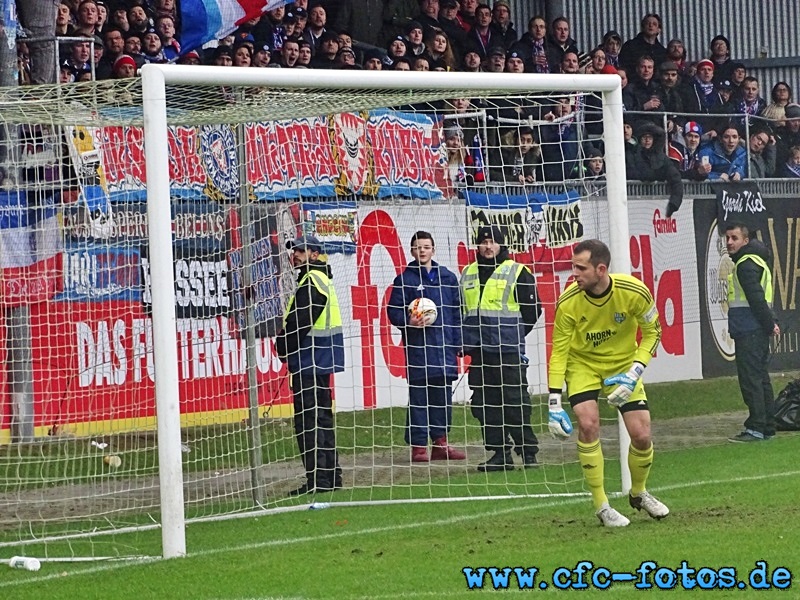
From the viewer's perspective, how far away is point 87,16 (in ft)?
48.2

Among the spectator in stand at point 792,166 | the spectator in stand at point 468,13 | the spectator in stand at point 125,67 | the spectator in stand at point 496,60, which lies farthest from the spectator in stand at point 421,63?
the spectator in stand at point 792,166

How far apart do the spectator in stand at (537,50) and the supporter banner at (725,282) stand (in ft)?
11.1

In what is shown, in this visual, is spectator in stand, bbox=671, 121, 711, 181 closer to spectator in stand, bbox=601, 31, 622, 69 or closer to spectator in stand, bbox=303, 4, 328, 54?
spectator in stand, bbox=601, 31, 622, 69

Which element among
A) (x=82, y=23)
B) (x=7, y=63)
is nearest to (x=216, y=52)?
(x=82, y=23)

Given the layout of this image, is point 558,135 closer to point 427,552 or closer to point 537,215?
point 537,215

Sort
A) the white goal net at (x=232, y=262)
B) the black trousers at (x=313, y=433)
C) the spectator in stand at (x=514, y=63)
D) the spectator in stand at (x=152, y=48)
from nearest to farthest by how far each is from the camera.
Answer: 1. the white goal net at (x=232, y=262)
2. the black trousers at (x=313, y=433)
3. the spectator in stand at (x=152, y=48)
4. the spectator in stand at (x=514, y=63)

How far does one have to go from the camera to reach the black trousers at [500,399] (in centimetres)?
1246

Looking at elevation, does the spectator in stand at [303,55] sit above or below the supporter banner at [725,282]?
above

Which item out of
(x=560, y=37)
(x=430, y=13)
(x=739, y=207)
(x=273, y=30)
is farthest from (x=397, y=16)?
(x=739, y=207)

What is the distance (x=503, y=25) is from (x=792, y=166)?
4581mm

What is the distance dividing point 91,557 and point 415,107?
26.1 ft

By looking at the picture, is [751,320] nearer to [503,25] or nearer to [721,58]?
[503,25]

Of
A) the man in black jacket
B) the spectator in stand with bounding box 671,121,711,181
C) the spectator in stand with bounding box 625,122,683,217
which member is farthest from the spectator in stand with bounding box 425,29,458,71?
the man in black jacket

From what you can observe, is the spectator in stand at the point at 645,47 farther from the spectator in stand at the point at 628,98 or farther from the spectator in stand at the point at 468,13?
the spectator in stand at the point at 468,13
